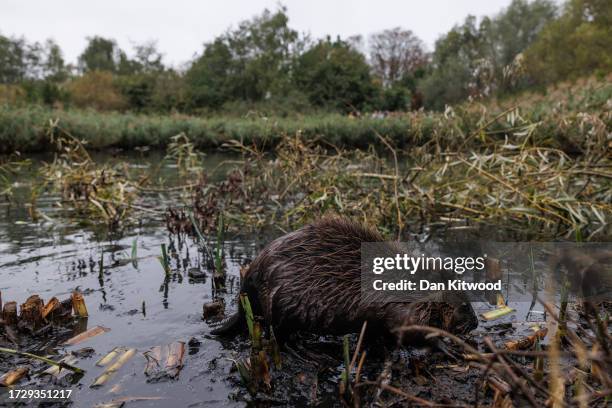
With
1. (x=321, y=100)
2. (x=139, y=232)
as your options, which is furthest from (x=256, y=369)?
(x=321, y=100)

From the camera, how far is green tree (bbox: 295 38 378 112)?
1091 inches

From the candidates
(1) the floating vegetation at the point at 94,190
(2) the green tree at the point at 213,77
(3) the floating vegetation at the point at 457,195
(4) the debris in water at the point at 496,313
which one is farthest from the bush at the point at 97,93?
(4) the debris in water at the point at 496,313

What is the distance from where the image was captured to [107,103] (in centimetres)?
2900

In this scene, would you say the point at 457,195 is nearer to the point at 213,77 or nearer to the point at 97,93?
the point at 213,77

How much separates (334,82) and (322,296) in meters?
27.0

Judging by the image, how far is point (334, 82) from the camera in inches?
1110

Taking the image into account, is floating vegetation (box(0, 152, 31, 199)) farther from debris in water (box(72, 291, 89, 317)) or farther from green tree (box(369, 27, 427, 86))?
green tree (box(369, 27, 427, 86))

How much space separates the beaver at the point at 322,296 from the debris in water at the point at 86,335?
26.6 inches

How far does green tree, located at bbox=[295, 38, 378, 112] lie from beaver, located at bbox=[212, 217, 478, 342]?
24.5 m

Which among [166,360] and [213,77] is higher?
[213,77]

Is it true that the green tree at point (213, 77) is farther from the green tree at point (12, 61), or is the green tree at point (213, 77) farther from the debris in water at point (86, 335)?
the debris in water at point (86, 335)

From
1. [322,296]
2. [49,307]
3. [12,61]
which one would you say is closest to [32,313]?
[49,307]

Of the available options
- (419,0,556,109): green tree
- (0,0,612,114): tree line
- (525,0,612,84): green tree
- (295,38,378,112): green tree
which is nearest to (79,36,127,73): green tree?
(0,0,612,114): tree line

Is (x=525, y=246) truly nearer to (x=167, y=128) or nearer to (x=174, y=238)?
(x=174, y=238)
